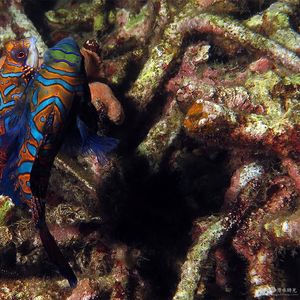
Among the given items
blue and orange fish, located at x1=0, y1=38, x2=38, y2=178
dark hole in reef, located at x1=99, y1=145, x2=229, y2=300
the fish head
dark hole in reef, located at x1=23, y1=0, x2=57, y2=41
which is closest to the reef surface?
dark hole in reef, located at x1=99, y1=145, x2=229, y2=300

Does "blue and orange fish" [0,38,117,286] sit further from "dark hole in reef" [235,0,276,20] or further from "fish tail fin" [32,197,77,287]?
"dark hole in reef" [235,0,276,20]

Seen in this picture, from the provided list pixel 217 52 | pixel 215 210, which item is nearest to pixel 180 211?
pixel 215 210

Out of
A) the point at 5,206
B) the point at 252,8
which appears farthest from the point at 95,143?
the point at 252,8

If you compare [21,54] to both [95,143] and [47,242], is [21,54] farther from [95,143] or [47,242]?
[47,242]

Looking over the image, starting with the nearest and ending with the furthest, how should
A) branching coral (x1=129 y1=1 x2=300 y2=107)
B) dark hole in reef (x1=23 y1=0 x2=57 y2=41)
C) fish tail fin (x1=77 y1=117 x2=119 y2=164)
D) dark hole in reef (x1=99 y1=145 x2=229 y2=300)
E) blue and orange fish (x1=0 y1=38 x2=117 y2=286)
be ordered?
blue and orange fish (x1=0 y1=38 x2=117 y2=286), fish tail fin (x1=77 y1=117 x2=119 y2=164), dark hole in reef (x1=99 y1=145 x2=229 y2=300), branching coral (x1=129 y1=1 x2=300 y2=107), dark hole in reef (x1=23 y1=0 x2=57 y2=41)

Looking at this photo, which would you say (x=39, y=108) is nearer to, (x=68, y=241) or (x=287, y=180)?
(x=68, y=241)

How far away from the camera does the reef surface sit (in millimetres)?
3492

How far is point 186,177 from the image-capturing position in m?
4.28

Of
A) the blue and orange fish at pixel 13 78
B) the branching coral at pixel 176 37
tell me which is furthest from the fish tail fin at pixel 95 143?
the branching coral at pixel 176 37

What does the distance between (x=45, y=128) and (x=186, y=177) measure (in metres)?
2.10

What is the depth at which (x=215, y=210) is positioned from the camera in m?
4.10

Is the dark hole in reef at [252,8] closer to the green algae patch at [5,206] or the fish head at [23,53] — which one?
the fish head at [23,53]

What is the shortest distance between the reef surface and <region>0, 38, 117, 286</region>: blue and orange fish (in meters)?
0.88

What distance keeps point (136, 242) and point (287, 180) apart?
1588mm
